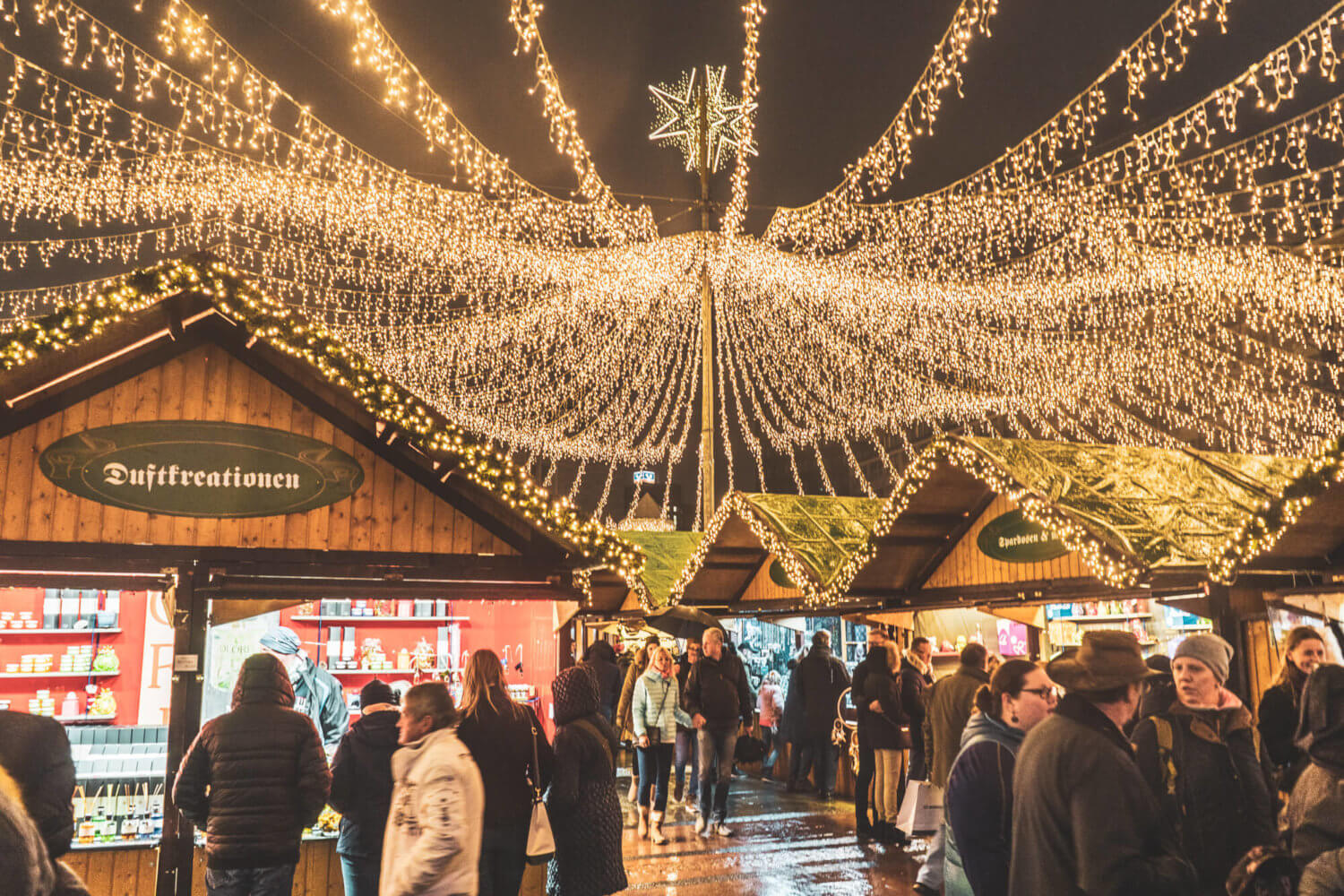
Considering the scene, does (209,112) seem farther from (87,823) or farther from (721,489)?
(721,489)

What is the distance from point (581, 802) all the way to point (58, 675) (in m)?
4.83

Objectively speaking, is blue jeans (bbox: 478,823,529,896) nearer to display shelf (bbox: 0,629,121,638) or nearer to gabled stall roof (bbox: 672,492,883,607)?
display shelf (bbox: 0,629,121,638)

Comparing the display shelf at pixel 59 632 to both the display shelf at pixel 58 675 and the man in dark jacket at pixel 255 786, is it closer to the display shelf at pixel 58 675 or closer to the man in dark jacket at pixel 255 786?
the display shelf at pixel 58 675

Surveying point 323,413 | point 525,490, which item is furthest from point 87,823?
point 525,490

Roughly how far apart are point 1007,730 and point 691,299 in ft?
44.9

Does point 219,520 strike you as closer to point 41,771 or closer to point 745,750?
point 41,771

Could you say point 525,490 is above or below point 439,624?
above

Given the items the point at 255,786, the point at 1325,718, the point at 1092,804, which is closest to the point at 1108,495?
the point at 1325,718

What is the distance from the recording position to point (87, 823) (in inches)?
241

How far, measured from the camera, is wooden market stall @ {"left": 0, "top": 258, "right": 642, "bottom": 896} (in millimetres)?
6051

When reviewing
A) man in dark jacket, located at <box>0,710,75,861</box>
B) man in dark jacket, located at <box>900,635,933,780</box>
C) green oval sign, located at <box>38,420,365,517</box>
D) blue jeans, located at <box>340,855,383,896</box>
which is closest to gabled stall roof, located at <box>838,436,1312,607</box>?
man in dark jacket, located at <box>900,635,933,780</box>

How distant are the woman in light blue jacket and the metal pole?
22.1ft

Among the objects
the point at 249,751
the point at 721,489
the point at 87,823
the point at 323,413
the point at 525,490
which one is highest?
the point at 721,489

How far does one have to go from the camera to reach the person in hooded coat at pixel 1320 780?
9.40 ft
